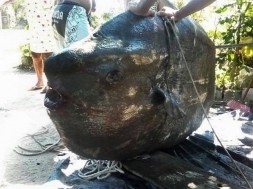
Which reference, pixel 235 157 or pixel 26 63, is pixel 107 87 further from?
pixel 26 63

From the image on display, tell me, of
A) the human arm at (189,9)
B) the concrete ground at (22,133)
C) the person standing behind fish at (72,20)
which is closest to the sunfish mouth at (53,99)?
the human arm at (189,9)

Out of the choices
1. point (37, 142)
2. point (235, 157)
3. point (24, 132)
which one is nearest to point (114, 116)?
point (235, 157)

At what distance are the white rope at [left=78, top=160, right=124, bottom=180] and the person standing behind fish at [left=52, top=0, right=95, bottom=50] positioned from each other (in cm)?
122

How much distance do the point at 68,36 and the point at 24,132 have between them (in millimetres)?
1468

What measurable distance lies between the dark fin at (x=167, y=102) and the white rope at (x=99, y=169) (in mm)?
519

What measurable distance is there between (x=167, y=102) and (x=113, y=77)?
37cm

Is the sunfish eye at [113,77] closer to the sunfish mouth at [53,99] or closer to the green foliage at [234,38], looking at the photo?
the sunfish mouth at [53,99]

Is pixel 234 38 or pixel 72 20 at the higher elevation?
pixel 72 20

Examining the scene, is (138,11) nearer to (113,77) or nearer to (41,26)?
(113,77)

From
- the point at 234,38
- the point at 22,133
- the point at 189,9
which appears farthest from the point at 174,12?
the point at 234,38

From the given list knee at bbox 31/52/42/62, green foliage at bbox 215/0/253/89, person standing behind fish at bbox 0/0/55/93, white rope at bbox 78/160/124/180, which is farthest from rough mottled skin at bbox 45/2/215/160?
knee at bbox 31/52/42/62

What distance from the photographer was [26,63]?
9.57 metres

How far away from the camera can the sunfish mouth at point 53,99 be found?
200 centimetres

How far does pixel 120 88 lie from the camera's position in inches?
79.0
